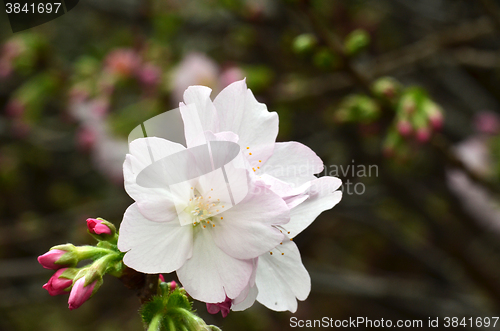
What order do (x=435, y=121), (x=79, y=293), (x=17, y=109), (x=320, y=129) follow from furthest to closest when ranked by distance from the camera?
(x=320, y=129) → (x=17, y=109) → (x=435, y=121) → (x=79, y=293)

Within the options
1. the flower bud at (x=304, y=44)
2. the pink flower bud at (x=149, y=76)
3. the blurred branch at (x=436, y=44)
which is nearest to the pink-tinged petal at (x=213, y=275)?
the flower bud at (x=304, y=44)

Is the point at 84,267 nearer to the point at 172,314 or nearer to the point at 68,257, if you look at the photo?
the point at 68,257

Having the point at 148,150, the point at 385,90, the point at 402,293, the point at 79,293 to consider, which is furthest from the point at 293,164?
the point at 402,293

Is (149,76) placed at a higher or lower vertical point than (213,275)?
higher

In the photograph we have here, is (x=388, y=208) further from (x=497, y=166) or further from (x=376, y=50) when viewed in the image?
(x=376, y=50)

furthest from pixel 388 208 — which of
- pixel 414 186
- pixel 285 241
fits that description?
pixel 285 241

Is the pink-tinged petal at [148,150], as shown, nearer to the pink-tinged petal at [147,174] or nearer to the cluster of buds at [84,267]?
A: the pink-tinged petal at [147,174]
